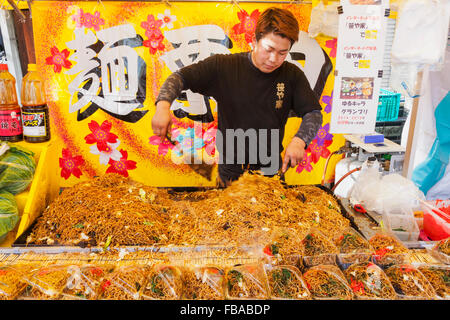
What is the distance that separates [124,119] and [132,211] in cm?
121

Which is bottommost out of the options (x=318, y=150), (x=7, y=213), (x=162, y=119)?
(x=7, y=213)

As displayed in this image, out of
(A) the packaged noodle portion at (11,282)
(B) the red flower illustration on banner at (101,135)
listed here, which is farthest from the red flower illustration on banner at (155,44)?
(A) the packaged noodle portion at (11,282)

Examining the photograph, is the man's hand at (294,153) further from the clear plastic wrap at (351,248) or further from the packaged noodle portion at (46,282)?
the packaged noodle portion at (46,282)

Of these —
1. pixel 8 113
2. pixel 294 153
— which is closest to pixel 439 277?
pixel 294 153

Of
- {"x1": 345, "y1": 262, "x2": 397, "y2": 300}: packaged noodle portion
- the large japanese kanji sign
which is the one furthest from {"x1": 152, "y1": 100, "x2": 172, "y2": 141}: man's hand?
{"x1": 345, "y1": 262, "x2": 397, "y2": 300}: packaged noodle portion

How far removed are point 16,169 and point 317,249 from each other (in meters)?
2.08

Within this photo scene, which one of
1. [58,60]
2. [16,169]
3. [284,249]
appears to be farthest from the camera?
[58,60]

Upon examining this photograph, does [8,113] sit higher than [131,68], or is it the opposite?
[131,68]

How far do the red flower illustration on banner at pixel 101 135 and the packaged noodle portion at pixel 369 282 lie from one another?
2.37 meters

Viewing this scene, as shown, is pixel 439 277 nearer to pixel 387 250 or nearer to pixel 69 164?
pixel 387 250

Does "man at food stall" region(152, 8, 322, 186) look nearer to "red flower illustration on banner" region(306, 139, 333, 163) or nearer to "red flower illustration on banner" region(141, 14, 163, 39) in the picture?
"red flower illustration on banner" region(306, 139, 333, 163)

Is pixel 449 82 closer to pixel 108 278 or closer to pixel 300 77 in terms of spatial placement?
pixel 300 77

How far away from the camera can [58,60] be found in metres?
2.97

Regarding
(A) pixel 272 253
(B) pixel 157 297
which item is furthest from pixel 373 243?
(B) pixel 157 297
